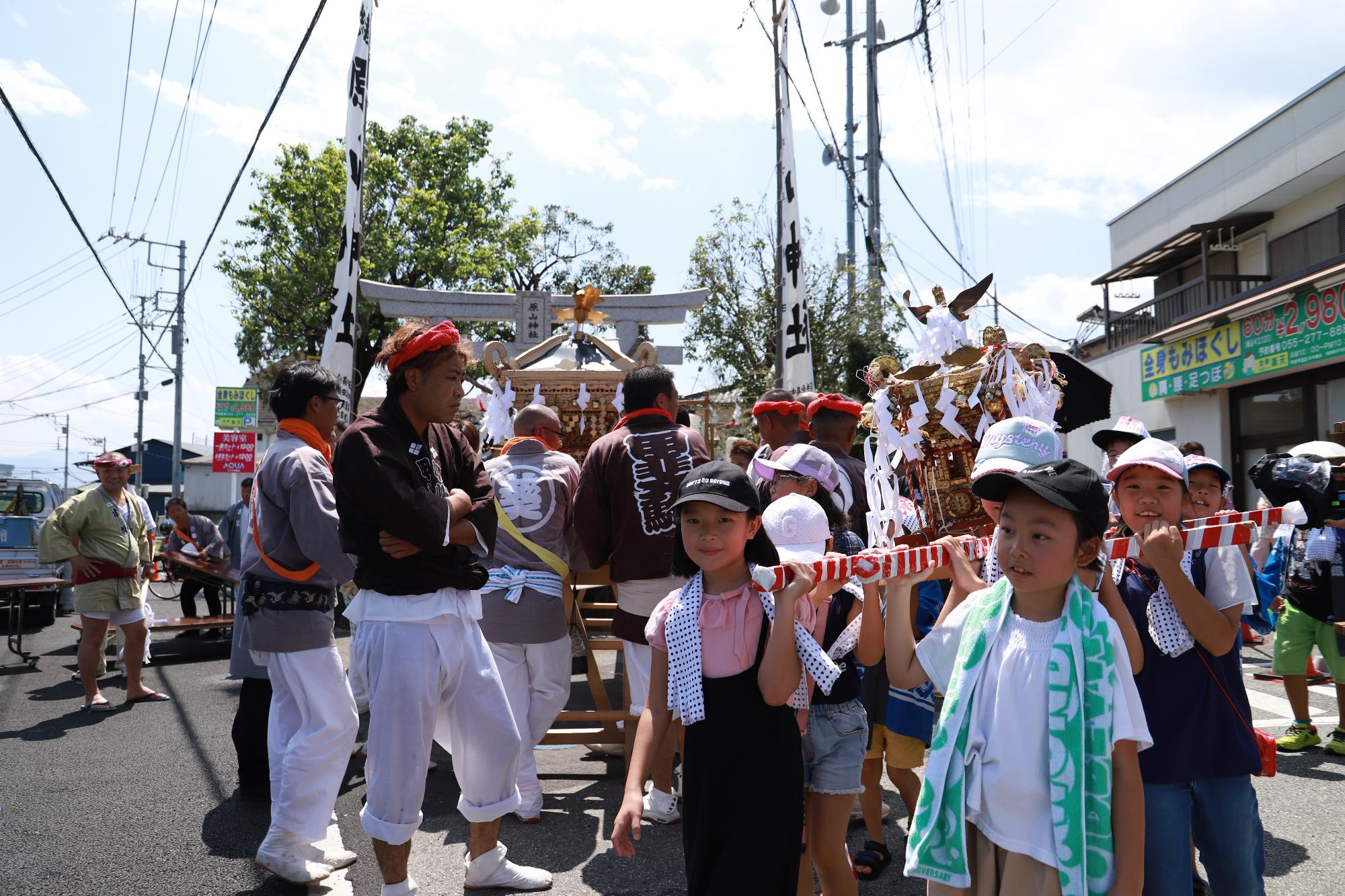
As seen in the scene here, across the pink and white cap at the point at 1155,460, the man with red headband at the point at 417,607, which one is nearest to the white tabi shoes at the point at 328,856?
the man with red headband at the point at 417,607

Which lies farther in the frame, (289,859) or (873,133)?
(873,133)

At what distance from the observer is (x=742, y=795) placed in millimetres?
2471

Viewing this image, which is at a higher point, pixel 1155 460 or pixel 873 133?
pixel 873 133

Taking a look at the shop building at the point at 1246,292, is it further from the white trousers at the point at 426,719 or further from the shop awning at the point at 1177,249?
the white trousers at the point at 426,719

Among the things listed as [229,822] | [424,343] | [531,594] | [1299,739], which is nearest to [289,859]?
[229,822]

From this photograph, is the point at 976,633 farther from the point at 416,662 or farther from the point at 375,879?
the point at 375,879

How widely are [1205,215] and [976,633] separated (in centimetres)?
1831

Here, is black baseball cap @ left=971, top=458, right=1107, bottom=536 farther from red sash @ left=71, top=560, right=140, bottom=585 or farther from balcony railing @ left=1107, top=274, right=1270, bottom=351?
balcony railing @ left=1107, top=274, right=1270, bottom=351

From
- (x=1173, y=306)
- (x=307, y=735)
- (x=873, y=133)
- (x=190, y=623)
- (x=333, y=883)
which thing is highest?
(x=873, y=133)

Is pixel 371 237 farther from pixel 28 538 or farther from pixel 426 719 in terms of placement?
pixel 426 719

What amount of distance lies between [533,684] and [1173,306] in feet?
59.2

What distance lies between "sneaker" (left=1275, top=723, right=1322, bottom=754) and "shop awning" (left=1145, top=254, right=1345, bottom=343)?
382 inches

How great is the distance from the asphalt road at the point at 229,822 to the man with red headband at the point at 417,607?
70 centimetres

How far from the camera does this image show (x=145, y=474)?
205ft
